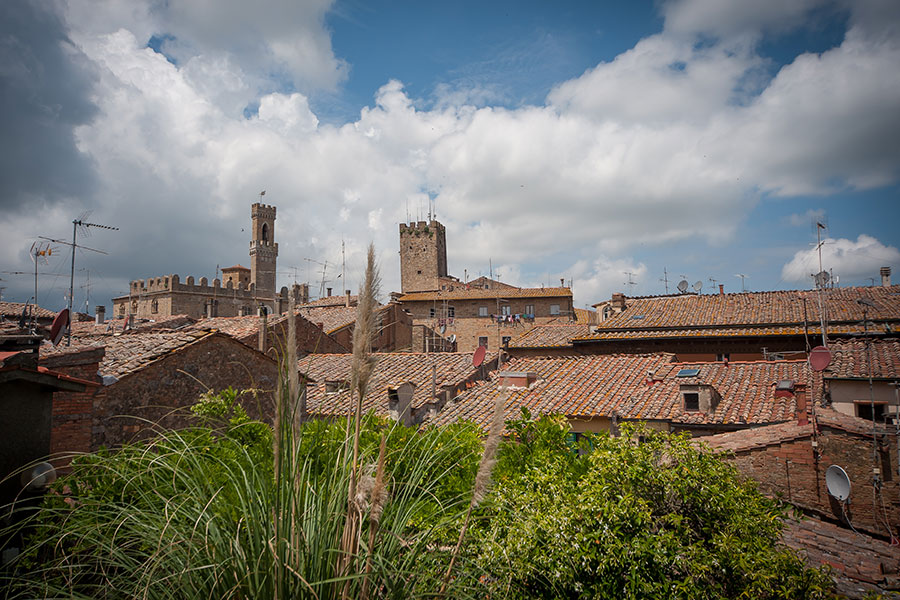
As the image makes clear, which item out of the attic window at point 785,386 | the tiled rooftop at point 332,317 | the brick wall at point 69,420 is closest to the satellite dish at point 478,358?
the attic window at point 785,386

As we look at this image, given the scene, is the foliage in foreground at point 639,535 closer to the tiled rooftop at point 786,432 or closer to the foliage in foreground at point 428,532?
the foliage in foreground at point 428,532

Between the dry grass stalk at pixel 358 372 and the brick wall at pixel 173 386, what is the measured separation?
6.56 metres

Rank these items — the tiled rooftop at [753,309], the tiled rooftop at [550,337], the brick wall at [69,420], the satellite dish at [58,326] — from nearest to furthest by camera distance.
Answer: the brick wall at [69,420] → the satellite dish at [58,326] → the tiled rooftop at [753,309] → the tiled rooftop at [550,337]

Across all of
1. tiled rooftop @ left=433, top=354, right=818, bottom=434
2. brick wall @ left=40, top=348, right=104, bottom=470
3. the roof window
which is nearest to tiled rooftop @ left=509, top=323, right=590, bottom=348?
tiled rooftop @ left=433, top=354, right=818, bottom=434

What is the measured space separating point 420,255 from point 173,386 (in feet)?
169

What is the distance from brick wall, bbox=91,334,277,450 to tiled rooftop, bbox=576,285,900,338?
57.9 feet

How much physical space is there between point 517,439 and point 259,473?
8.42ft

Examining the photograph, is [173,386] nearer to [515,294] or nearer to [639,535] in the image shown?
[639,535]

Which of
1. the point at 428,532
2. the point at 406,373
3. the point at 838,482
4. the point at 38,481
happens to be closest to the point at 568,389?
the point at 406,373

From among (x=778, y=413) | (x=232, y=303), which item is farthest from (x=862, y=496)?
(x=232, y=303)

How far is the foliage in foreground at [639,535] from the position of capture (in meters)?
2.65

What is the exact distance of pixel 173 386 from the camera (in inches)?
414

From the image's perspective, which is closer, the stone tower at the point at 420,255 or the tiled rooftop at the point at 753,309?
the tiled rooftop at the point at 753,309

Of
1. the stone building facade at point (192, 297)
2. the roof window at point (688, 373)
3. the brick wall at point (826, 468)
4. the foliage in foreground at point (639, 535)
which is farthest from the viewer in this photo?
the stone building facade at point (192, 297)
